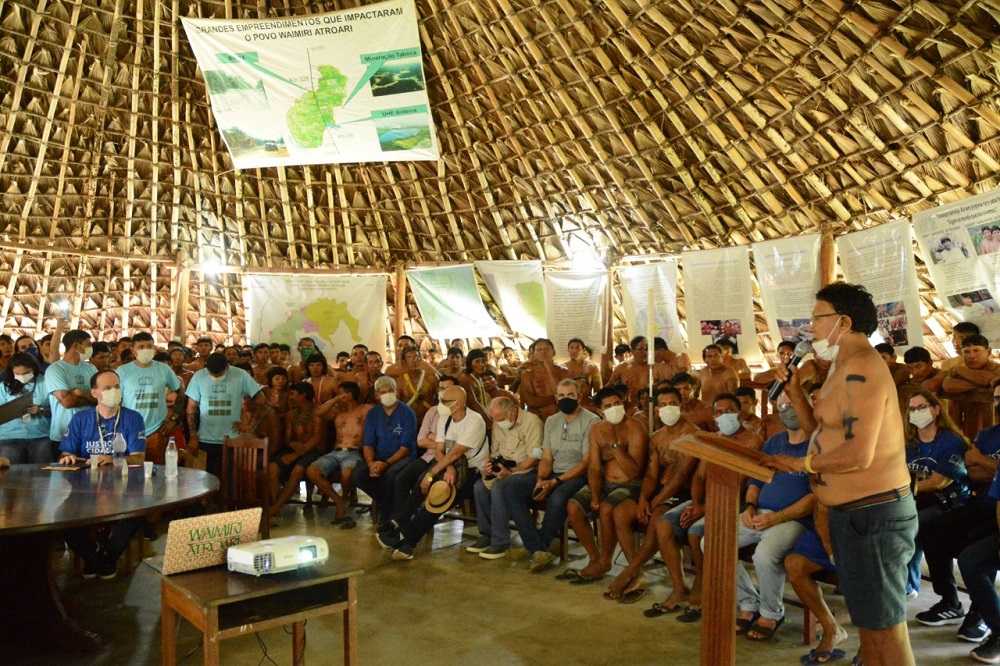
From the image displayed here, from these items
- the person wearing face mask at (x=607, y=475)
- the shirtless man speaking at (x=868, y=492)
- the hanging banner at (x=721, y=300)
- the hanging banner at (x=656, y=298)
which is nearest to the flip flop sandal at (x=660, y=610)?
the person wearing face mask at (x=607, y=475)

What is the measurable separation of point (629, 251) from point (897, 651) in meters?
8.27

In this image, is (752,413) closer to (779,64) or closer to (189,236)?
(779,64)

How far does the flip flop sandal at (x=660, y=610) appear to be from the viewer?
15.9 feet

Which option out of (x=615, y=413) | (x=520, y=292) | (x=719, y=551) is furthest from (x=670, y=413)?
(x=520, y=292)

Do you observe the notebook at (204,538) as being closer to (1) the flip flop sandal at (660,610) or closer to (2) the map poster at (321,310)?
(1) the flip flop sandal at (660,610)

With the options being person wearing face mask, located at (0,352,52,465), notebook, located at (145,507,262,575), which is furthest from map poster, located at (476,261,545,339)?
notebook, located at (145,507,262,575)

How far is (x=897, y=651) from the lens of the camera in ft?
9.37

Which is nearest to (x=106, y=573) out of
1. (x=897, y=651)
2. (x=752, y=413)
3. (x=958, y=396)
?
(x=752, y=413)

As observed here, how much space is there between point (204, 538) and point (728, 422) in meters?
3.30

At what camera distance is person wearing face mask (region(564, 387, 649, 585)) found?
18.3ft

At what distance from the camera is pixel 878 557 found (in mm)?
2836

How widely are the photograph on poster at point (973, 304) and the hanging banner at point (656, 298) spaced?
123 inches

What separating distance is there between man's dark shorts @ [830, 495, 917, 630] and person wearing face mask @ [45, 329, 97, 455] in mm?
5227

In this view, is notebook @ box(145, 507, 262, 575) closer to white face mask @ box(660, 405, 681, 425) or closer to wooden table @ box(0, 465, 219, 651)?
wooden table @ box(0, 465, 219, 651)
